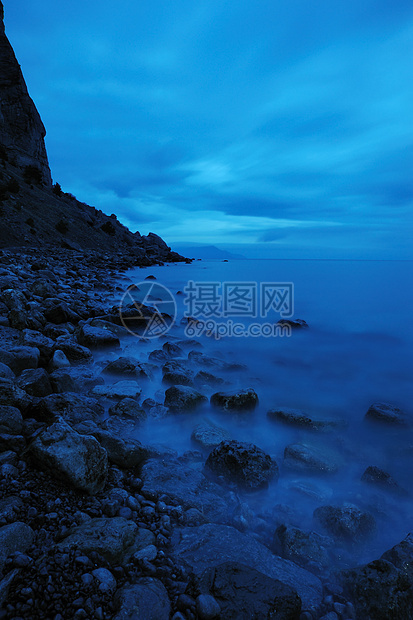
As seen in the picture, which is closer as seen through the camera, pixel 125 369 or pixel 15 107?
pixel 125 369

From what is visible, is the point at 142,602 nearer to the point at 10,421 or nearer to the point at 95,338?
the point at 10,421

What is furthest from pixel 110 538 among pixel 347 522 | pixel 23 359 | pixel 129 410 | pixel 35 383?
pixel 23 359

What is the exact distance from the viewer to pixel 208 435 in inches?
154

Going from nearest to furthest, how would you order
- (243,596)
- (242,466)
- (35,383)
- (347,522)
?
(243,596) < (347,522) < (242,466) < (35,383)

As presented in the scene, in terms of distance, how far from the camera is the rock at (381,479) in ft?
11.0

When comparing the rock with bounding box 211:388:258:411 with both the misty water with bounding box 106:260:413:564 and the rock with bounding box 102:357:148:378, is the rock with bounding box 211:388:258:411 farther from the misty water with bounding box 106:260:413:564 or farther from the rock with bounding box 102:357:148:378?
the rock with bounding box 102:357:148:378

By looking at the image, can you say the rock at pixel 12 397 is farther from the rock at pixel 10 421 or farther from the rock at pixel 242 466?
the rock at pixel 242 466

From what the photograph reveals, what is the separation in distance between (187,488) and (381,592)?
1588 millimetres

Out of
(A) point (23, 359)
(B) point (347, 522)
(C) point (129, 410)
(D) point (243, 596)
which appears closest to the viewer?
(D) point (243, 596)

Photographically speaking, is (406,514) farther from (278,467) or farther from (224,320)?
(224,320)

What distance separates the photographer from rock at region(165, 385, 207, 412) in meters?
4.57

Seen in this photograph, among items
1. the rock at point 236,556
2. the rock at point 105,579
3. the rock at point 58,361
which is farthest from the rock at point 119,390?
the rock at point 105,579

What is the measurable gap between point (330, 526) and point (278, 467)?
892mm

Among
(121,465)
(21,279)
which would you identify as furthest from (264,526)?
(21,279)
